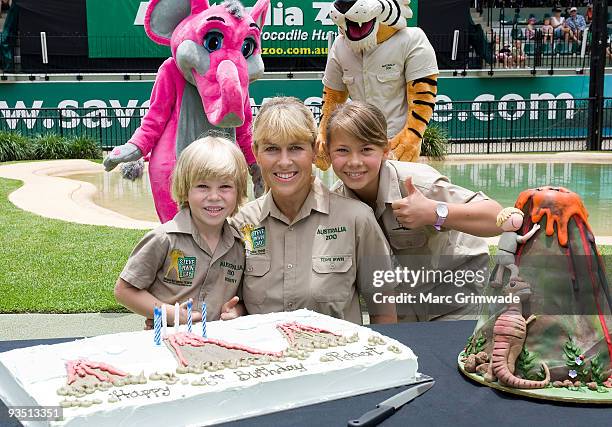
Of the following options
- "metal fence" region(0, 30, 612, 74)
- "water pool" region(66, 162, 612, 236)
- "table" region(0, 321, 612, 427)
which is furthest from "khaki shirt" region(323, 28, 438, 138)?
"metal fence" region(0, 30, 612, 74)

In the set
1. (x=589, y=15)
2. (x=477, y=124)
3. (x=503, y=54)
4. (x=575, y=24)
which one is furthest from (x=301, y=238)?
(x=589, y=15)

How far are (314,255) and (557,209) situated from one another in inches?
40.2

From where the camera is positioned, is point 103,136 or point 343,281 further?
point 103,136

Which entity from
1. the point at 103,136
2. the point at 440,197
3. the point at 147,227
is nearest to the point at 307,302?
the point at 440,197

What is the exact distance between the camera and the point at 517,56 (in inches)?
787

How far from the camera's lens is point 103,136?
18.2 metres

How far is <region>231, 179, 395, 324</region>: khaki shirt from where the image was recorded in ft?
8.82

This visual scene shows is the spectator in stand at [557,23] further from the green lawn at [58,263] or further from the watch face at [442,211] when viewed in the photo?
the watch face at [442,211]

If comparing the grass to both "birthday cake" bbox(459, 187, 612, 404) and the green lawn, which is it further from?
"birthday cake" bbox(459, 187, 612, 404)

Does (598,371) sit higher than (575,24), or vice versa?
(575,24)

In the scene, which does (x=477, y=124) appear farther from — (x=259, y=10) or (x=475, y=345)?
(x=475, y=345)

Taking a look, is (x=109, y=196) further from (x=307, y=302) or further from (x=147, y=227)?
(x=307, y=302)

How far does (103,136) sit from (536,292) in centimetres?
1722

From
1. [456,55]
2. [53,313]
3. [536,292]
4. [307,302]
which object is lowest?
[53,313]
